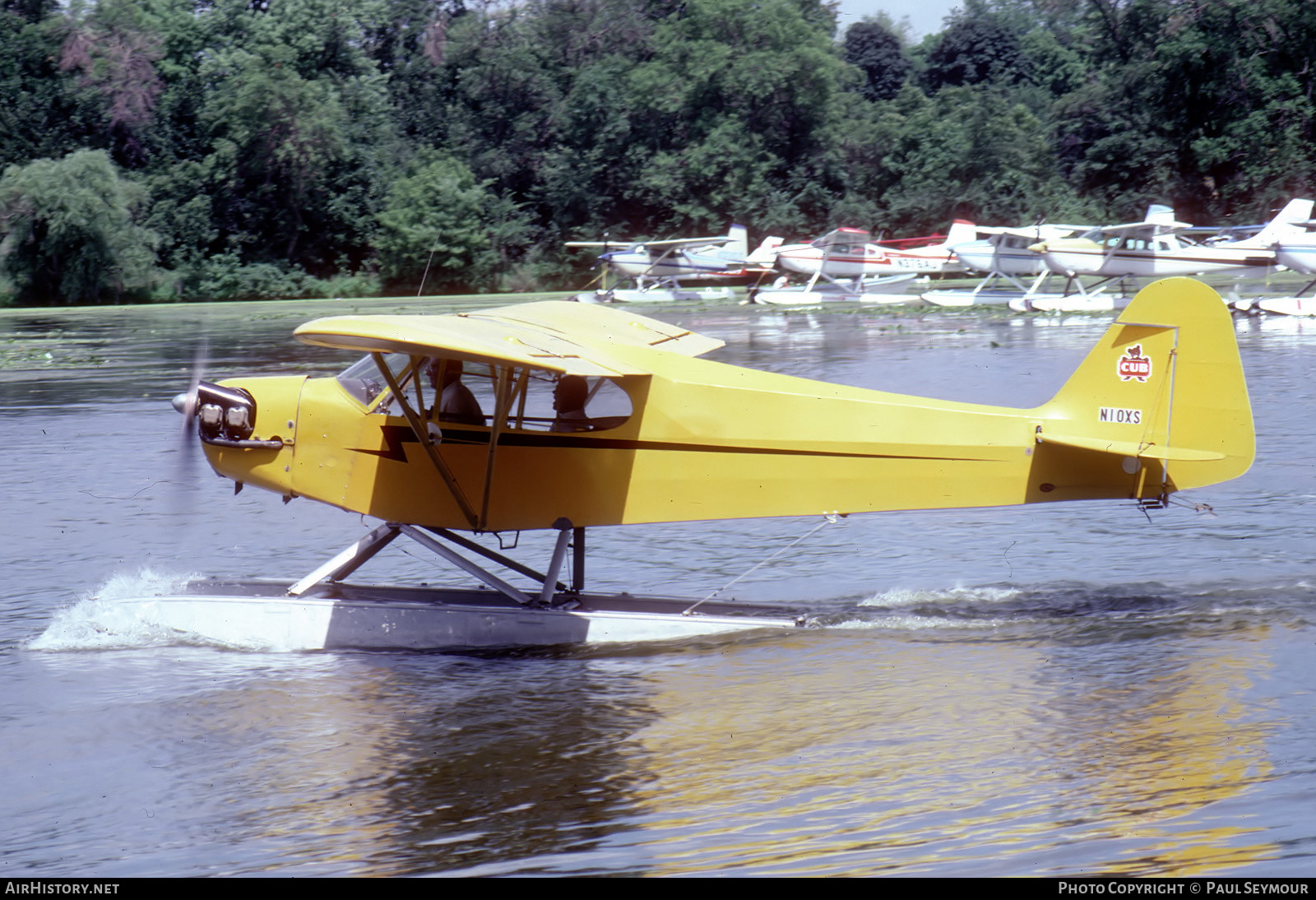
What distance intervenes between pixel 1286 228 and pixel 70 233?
1753 inches

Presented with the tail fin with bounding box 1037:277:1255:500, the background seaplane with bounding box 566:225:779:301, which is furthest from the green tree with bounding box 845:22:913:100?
the tail fin with bounding box 1037:277:1255:500

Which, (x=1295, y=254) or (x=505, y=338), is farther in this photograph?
(x=1295, y=254)

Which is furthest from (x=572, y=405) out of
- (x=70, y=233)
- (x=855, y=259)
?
(x=70, y=233)

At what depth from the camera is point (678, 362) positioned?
27.5 ft

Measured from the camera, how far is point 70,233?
53.1m

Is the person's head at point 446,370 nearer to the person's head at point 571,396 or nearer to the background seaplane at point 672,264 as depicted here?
the person's head at point 571,396

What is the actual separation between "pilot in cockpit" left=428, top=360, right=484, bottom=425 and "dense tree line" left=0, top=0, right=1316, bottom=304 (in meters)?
49.1

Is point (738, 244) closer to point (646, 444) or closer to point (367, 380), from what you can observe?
point (367, 380)

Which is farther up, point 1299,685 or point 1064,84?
point 1064,84

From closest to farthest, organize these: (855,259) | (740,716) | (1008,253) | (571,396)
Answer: (740,716)
(571,396)
(1008,253)
(855,259)

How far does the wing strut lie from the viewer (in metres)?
7.97
